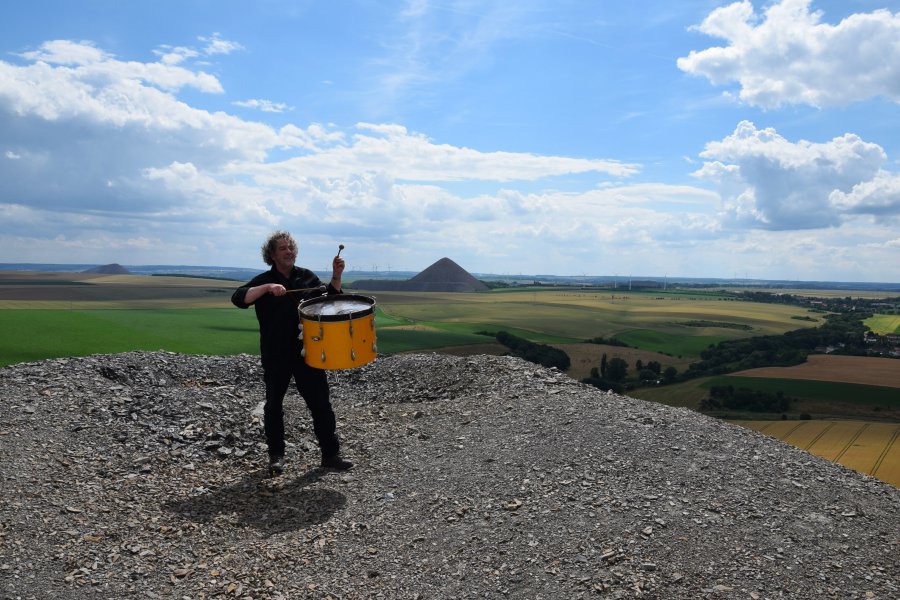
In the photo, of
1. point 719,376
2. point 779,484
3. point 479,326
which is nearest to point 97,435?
point 779,484

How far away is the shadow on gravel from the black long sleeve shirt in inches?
55.5

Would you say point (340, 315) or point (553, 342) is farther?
point (553, 342)

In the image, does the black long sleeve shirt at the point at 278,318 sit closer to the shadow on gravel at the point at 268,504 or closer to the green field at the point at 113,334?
the shadow on gravel at the point at 268,504

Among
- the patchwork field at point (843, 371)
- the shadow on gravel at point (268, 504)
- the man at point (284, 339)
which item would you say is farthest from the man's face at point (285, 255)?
the patchwork field at point (843, 371)

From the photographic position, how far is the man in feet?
20.6

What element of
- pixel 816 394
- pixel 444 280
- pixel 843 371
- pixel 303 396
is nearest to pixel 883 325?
pixel 843 371

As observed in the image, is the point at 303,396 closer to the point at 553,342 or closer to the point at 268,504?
the point at 268,504

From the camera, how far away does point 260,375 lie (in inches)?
487

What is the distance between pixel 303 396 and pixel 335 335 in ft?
3.39

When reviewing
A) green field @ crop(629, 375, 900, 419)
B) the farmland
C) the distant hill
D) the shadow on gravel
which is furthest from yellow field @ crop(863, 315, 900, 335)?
the distant hill

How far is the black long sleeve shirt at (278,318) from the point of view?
20.6 feet

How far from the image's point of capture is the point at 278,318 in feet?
20.6

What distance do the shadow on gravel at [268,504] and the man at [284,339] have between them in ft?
1.21

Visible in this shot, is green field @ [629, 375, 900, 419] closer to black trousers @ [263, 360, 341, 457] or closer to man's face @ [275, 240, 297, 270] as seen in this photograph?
black trousers @ [263, 360, 341, 457]
